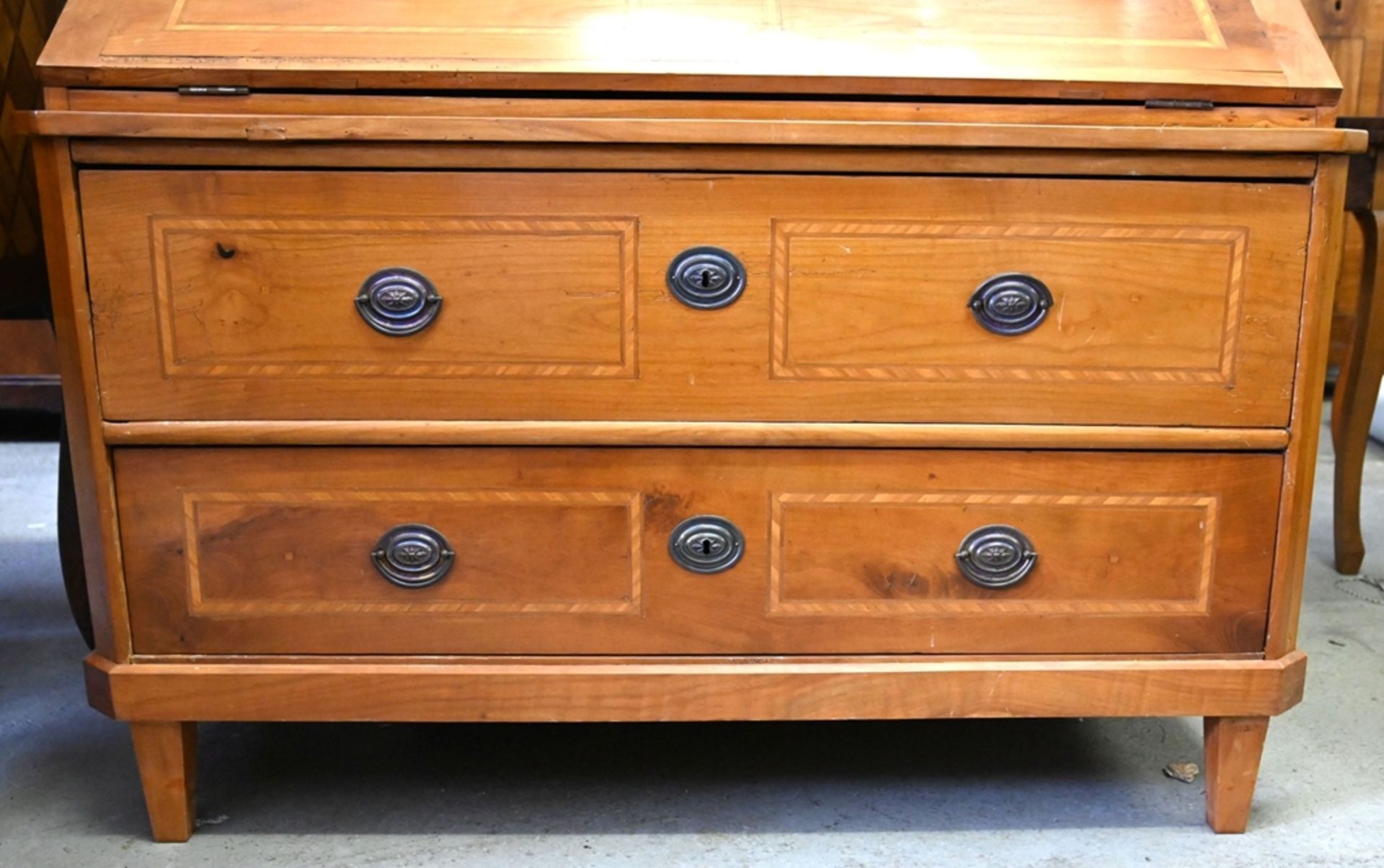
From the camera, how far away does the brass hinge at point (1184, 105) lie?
46.6 inches

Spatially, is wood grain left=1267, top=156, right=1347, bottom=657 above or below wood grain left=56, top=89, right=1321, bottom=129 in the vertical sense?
below

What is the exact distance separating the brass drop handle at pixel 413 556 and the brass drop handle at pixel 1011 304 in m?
0.59

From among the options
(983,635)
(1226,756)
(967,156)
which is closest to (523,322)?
(967,156)

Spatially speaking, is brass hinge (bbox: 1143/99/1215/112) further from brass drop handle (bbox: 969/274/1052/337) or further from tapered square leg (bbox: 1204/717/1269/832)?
tapered square leg (bbox: 1204/717/1269/832)

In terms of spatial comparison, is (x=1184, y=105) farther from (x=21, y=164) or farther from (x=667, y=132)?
(x=21, y=164)

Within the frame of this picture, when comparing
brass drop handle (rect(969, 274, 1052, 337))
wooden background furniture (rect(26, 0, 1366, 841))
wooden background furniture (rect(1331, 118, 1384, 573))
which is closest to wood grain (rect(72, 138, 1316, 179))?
wooden background furniture (rect(26, 0, 1366, 841))

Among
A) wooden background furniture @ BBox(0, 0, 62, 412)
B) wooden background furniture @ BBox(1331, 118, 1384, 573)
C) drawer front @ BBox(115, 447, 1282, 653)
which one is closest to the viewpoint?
drawer front @ BBox(115, 447, 1282, 653)

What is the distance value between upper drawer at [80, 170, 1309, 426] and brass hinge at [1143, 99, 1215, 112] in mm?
75

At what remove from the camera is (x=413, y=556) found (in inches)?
49.1

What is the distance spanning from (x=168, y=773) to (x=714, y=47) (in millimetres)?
961

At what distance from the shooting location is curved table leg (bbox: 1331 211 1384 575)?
2203mm

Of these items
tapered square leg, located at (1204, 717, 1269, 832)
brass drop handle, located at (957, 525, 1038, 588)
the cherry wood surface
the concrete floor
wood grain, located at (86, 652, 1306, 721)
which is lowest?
the concrete floor

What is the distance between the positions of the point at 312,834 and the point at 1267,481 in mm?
1095

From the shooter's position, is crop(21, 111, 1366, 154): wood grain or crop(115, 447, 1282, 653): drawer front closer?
crop(21, 111, 1366, 154): wood grain
